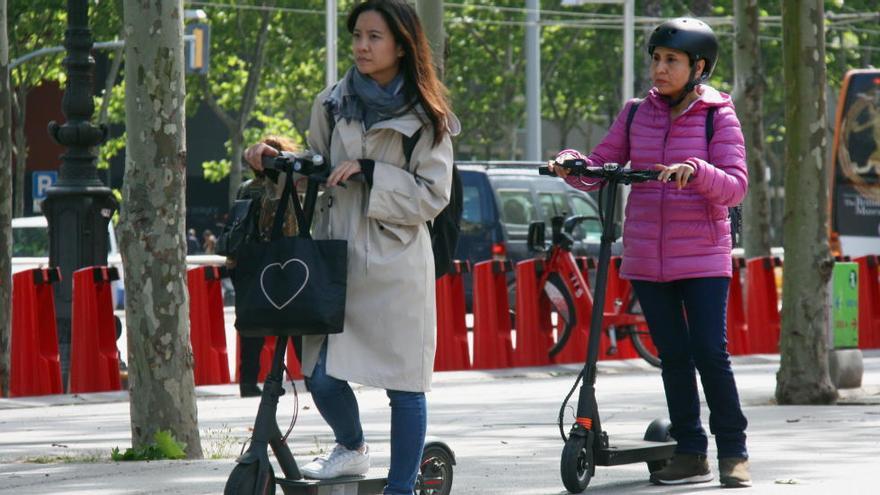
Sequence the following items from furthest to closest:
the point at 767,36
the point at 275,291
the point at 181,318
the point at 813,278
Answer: the point at 767,36
the point at 813,278
the point at 181,318
the point at 275,291

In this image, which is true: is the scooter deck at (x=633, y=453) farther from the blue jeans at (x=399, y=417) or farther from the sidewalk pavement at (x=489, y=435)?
the blue jeans at (x=399, y=417)

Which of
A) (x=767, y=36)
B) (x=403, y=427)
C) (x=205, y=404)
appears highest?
(x=767, y=36)

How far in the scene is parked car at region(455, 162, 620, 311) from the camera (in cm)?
2200

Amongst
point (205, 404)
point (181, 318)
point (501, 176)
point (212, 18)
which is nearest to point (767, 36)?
point (212, 18)

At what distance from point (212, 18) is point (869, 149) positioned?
75.8ft

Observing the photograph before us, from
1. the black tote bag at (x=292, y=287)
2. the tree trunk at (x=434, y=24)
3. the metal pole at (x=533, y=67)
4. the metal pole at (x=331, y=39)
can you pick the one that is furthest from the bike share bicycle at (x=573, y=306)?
the metal pole at (x=331, y=39)

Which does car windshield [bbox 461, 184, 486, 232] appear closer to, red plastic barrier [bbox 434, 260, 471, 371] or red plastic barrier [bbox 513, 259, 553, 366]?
red plastic barrier [bbox 513, 259, 553, 366]

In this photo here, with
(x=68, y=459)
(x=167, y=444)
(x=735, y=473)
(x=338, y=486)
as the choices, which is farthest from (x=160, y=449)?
(x=735, y=473)

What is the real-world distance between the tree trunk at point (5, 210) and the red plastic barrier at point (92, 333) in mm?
575

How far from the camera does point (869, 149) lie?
24828mm

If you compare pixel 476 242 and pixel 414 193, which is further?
pixel 476 242

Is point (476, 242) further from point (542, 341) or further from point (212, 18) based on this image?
point (212, 18)

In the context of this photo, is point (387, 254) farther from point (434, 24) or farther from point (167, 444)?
point (434, 24)

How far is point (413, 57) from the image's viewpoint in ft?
19.0
